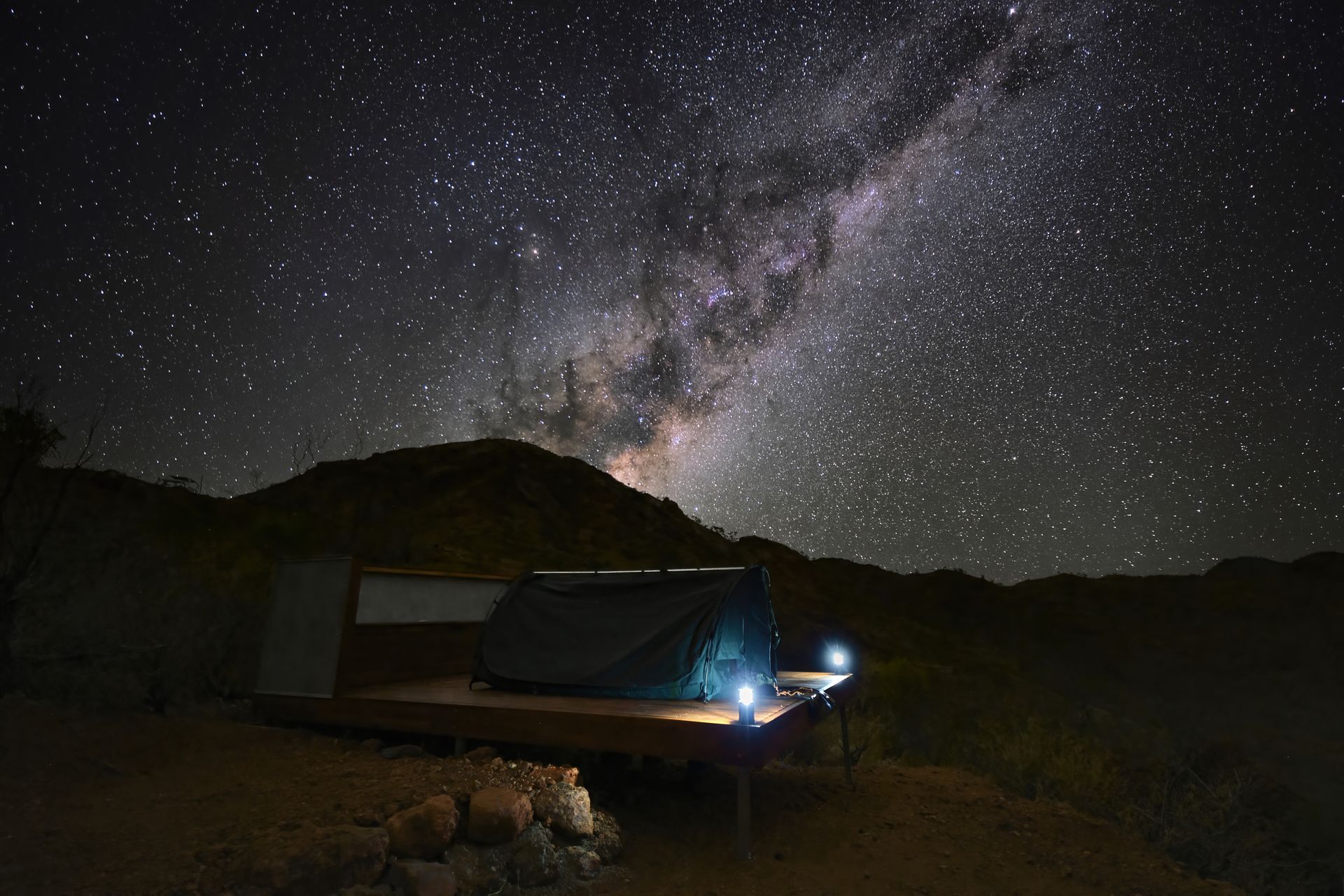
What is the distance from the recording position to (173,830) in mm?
4555

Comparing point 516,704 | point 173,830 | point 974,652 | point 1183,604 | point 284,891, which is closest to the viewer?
point 284,891

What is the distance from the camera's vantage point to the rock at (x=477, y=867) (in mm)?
4258

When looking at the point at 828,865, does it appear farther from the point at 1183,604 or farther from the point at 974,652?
the point at 1183,604

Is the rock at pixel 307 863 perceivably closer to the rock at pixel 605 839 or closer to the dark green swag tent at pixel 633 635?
the rock at pixel 605 839

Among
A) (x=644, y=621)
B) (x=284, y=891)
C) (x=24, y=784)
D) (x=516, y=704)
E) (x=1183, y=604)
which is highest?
(x=1183, y=604)

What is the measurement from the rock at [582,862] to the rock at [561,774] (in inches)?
21.3

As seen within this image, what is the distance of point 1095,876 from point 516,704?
5.11 m

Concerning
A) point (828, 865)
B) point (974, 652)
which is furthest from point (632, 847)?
point (974, 652)

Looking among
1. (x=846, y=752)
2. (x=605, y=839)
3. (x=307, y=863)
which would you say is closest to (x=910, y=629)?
(x=846, y=752)

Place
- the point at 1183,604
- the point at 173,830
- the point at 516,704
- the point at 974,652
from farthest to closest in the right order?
the point at 1183,604, the point at 974,652, the point at 516,704, the point at 173,830

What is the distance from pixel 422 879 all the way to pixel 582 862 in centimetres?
115

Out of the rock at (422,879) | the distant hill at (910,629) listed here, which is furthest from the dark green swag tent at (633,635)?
the rock at (422,879)

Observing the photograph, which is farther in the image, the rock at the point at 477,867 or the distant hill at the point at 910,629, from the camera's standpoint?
the distant hill at the point at 910,629

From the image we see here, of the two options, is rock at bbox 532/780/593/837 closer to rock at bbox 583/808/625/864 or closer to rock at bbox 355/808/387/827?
rock at bbox 583/808/625/864
